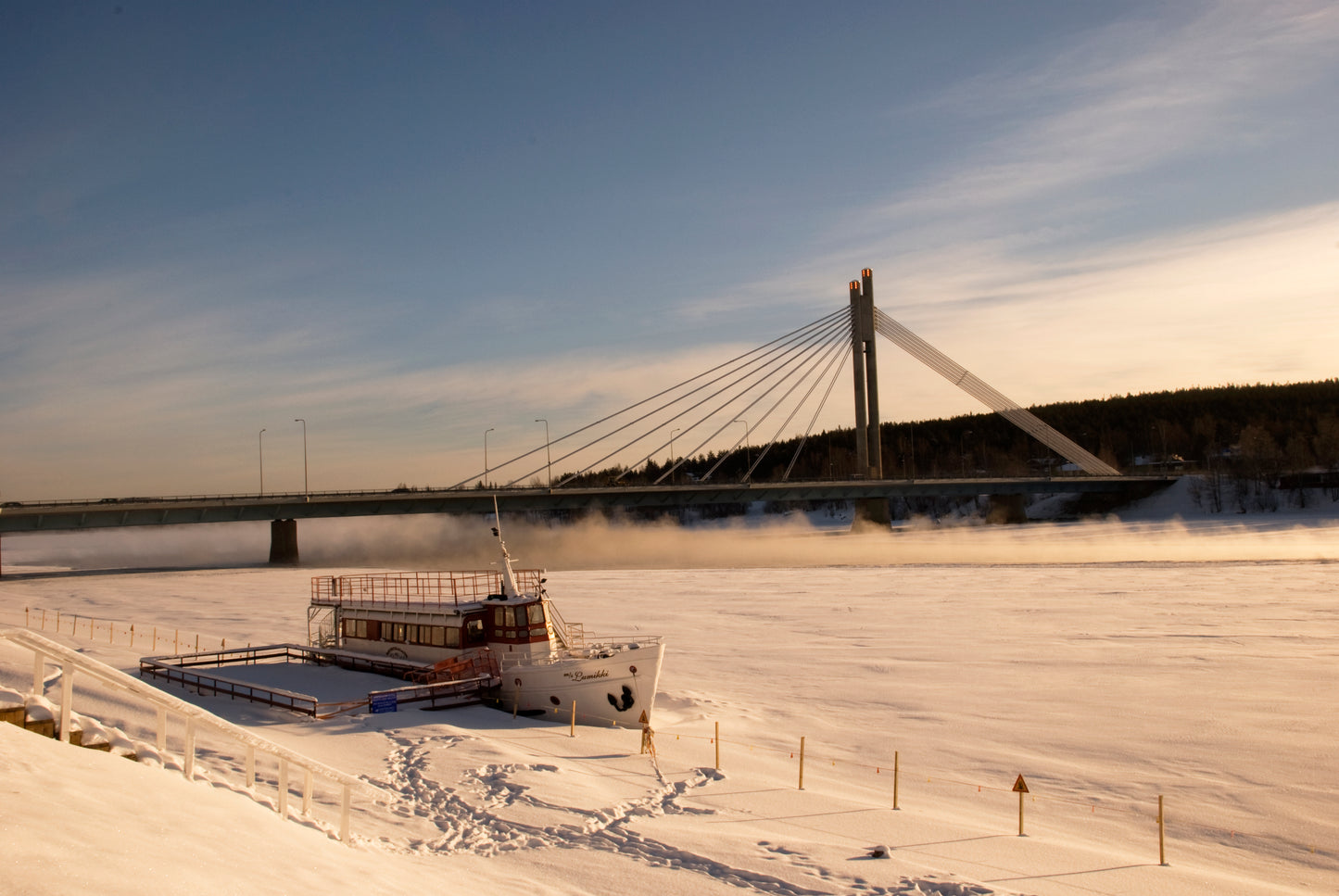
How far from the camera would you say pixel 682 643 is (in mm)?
32562

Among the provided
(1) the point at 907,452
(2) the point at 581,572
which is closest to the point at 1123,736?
(2) the point at 581,572

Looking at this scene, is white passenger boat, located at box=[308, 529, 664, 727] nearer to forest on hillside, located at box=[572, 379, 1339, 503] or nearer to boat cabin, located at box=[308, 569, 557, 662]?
boat cabin, located at box=[308, 569, 557, 662]

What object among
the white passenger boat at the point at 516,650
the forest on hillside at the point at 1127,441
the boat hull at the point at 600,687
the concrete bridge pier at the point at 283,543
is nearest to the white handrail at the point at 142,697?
the boat hull at the point at 600,687

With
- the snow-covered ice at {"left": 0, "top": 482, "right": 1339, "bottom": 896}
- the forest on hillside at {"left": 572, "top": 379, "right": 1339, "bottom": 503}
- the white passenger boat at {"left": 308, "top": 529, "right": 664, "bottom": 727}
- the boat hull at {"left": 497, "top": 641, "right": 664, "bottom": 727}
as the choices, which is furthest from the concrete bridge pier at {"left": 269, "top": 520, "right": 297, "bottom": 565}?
the forest on hillside at {"left": 572, "top": 379, "right": 1339, "bottom": 503}

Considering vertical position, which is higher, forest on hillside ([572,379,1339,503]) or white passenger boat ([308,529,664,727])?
forest on hillside ([572,379,1339,503])

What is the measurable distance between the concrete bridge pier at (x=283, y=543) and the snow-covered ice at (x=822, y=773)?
120 ft

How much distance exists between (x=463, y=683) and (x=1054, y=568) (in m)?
43.8

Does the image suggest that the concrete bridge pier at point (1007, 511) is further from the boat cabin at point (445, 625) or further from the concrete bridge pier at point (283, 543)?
the boat cabin at point (445, 625)

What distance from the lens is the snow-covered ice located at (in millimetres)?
8297

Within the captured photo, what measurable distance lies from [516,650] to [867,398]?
233 feet

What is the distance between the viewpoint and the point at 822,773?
1769cm

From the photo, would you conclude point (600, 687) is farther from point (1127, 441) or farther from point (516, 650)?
point (1127, 441)

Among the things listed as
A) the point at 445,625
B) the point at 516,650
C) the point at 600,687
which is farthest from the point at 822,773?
the point at 445,625

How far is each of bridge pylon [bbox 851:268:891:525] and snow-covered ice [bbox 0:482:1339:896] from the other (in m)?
49.3
